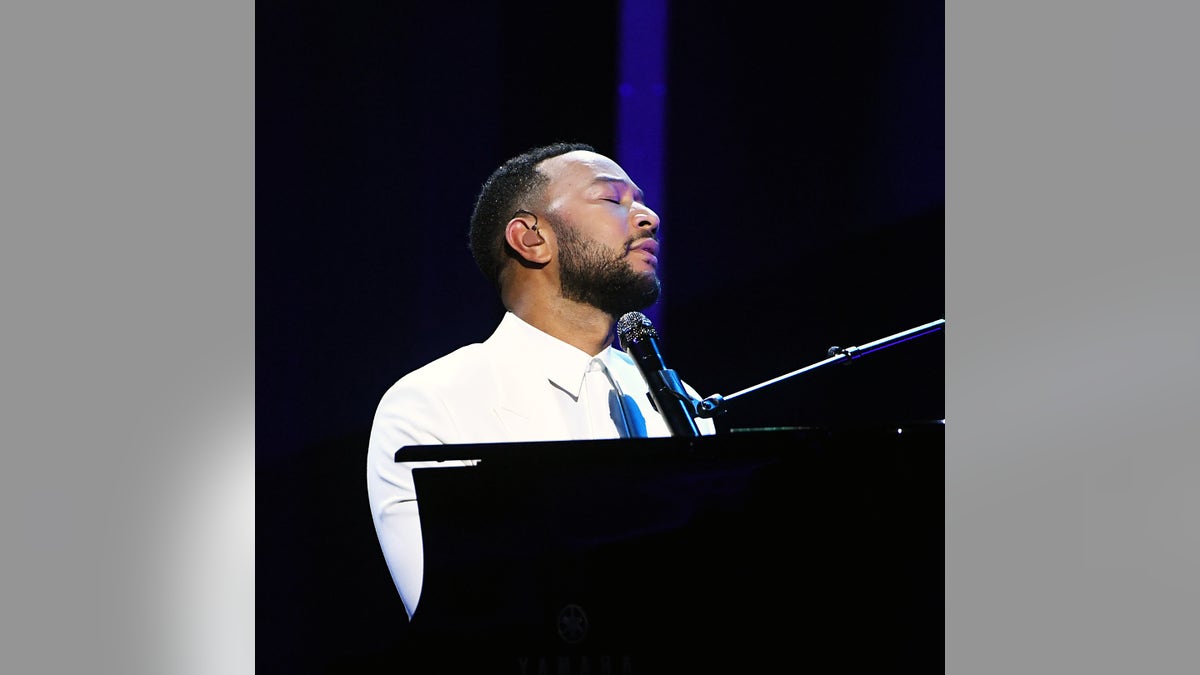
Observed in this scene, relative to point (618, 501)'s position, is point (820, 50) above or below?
above

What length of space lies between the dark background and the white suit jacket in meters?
0.19

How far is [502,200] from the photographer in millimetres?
2838

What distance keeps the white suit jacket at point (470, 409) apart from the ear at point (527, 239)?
14cm

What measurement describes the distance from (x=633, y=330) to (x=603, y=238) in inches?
13.6

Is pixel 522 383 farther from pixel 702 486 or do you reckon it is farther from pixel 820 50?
pixel 820 50

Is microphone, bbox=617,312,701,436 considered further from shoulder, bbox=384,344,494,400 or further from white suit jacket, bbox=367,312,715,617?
shoulder, bbox=384,344,494,400

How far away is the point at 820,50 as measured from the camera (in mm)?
2893

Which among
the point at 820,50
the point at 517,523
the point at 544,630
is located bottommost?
the point at 544,630

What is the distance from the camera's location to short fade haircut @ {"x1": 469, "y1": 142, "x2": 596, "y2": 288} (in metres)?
2.81

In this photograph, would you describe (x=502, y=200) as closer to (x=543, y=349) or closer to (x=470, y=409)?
(x=543, y=349)

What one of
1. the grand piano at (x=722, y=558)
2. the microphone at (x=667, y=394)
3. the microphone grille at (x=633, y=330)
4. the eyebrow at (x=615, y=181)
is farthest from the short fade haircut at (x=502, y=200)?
the grand piano at (x=722, y=558)

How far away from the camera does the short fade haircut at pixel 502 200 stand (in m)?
2.81
